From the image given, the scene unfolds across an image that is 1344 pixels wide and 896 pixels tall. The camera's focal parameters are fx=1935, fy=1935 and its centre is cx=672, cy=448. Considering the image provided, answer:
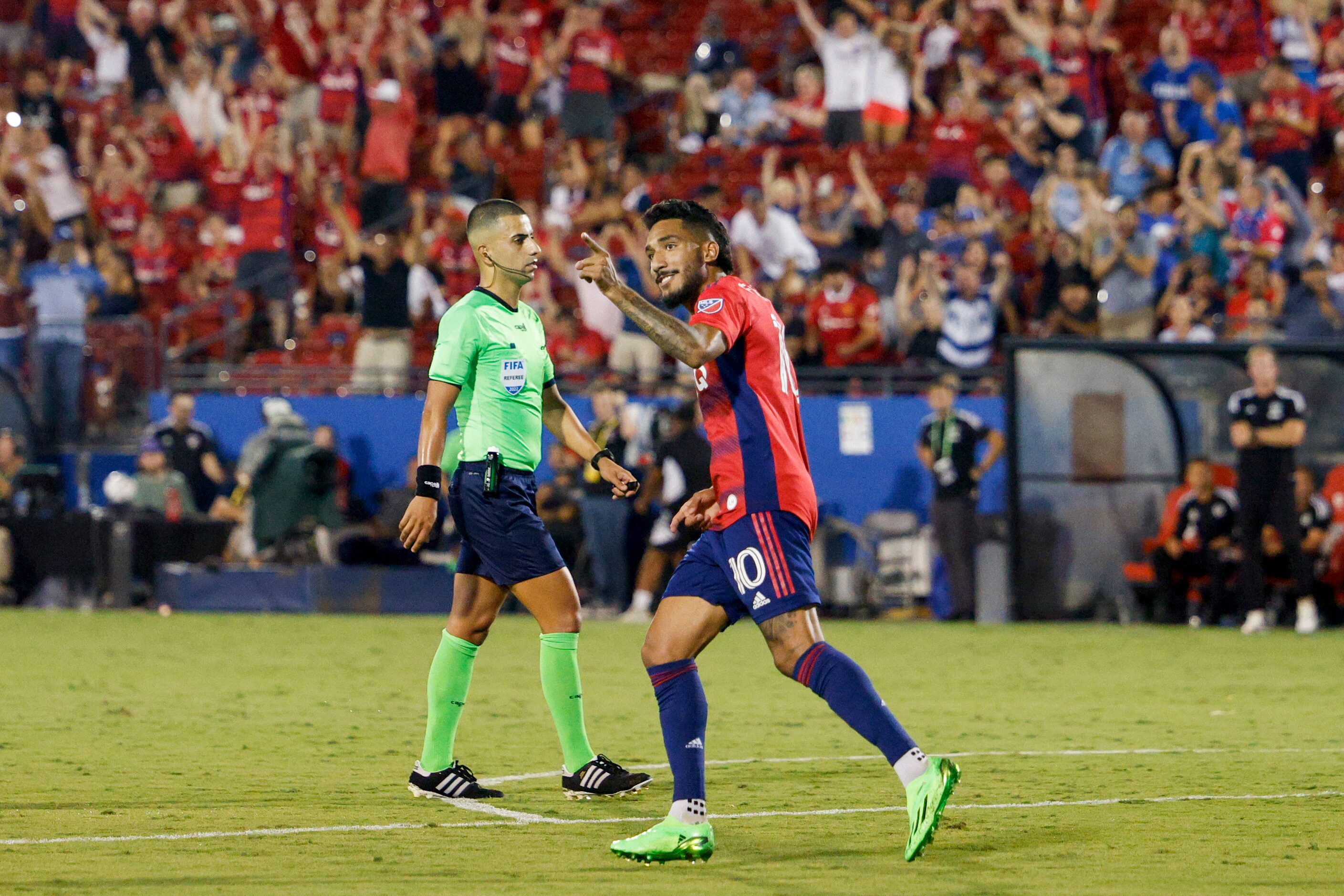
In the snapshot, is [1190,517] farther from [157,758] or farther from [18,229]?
[18,229]

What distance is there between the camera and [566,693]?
7.88m

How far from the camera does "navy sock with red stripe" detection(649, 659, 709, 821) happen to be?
6.41m

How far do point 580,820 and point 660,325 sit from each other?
7.06ft

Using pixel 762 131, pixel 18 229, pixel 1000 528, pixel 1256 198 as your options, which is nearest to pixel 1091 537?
pixel 1000 528

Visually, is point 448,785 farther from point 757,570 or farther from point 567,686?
point 757,570

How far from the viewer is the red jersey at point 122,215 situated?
79.7ft

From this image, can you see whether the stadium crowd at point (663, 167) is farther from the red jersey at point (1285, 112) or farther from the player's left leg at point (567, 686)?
the player's left leg at point (567, 686)

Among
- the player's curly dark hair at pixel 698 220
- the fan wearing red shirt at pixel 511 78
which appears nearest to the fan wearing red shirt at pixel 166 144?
the fan wearing red shirt at pixel 511 78

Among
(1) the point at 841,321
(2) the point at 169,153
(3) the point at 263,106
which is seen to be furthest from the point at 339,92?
(1) the point at 841,321

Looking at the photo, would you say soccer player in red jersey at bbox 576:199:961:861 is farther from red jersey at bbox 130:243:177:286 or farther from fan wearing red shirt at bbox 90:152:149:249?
fan wearing red shirt at bbox 90:152:149:249

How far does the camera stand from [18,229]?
24016 mm

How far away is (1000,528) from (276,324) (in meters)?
8.97

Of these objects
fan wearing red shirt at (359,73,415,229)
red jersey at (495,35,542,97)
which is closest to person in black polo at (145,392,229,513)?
fan wearing red shirt at (359,73,415,229)

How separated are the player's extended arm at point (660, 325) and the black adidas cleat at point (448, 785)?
7.85ft
